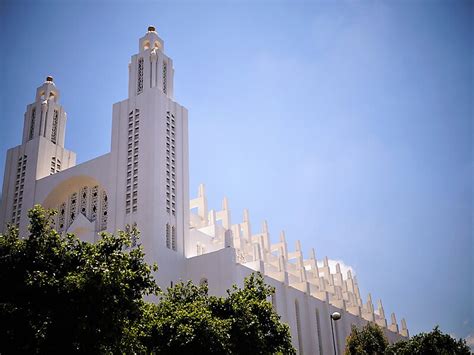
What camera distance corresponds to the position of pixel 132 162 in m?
43.8

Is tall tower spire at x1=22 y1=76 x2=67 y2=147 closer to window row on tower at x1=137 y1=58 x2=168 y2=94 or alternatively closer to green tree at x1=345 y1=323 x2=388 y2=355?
window row on tower at x1=137 y1=58 x2=168 y2=94

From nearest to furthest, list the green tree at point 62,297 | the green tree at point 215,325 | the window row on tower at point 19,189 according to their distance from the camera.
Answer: the green tree at point 62,297
the green tree at point 215,325
the window row on tower at point 19,189

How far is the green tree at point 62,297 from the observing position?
1823cm

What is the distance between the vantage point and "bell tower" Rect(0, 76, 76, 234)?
1946 inches

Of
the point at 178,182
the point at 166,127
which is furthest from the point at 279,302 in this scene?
the point at 166,127

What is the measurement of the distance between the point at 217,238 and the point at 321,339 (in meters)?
13.0

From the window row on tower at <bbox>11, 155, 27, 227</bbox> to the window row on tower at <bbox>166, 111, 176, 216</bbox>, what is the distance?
49.3 ft

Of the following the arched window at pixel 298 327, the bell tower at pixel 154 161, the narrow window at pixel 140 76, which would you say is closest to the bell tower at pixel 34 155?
the bell tower at pixel 154 161

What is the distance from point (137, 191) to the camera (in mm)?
42281

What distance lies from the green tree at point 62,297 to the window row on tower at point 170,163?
22083 mm

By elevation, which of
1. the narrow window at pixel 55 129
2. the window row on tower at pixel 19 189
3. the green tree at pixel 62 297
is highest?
the narrow window at pixel 55 129

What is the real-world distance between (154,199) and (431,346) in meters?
22.9

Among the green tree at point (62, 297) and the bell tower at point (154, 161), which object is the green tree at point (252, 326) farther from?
the bell tower at point (154, 161)

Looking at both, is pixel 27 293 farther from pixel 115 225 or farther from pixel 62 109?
pixel 62 109
